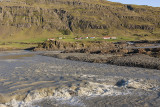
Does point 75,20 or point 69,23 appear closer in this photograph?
point 75,20

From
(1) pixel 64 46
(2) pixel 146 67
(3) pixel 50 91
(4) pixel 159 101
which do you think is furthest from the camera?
(1) pixel 64 46

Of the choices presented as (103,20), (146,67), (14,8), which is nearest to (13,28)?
(14,8)

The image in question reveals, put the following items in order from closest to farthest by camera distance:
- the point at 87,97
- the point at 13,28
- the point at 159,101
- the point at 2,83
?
the point at 159,101, the point at 87,97, the point at 2,83, the point at 13,28

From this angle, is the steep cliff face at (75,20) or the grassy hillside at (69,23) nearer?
the grassy hillside at (69,23)

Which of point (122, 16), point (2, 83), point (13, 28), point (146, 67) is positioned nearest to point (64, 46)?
point (146, 67)

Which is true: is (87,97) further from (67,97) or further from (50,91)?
(50,91)

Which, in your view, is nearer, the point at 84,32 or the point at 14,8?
the point at 84,32

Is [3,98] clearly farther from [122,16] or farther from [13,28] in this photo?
[122,16]

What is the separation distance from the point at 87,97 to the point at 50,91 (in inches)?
129

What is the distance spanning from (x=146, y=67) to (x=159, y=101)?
13.9 meters

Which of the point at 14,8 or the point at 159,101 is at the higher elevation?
the point at 14,8

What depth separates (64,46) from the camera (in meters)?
81.5

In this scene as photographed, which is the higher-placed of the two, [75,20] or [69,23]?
[75,20]

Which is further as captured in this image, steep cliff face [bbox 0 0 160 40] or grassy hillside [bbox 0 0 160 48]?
steep cliff face [bbox 0 0 160 40]
